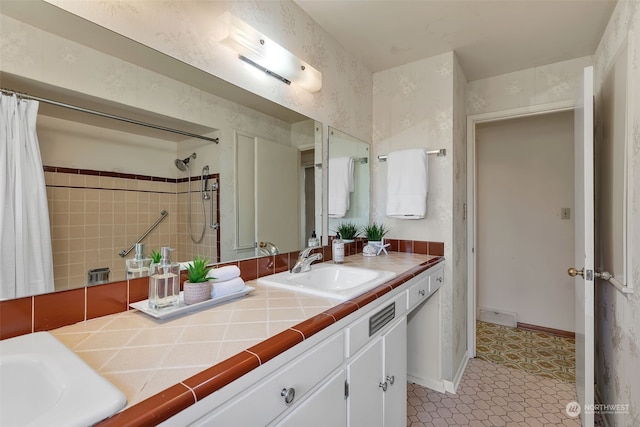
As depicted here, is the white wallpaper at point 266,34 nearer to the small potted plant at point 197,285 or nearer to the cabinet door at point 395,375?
the small potted plant at point 197,285

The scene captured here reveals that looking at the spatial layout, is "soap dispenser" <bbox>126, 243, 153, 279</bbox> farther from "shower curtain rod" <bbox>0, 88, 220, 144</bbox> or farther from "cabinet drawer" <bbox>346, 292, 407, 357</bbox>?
"cabinet drawer" <bbox>346, 292, 407, 357</bbox>

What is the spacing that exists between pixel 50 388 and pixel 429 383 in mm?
2098

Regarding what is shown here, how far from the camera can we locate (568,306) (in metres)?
2.81

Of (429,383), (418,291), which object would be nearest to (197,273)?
(418,291)

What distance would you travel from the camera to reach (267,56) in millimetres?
1411

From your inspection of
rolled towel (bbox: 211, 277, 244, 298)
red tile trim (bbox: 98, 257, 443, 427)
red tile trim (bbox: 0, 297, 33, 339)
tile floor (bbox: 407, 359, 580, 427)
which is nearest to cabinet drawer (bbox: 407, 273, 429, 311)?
red tile trim (bbox: 98, 257, 443, 427)

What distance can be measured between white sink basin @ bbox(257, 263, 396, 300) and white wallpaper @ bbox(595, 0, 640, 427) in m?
0.96

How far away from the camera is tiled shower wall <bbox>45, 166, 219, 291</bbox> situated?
85 centimetres

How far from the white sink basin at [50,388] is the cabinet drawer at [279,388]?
18cm

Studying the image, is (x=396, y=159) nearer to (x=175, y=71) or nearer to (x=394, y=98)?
(x=394, y=98)

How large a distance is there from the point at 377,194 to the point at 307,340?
1705 mm

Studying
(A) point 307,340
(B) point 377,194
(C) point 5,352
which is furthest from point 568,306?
(C) point 5,352

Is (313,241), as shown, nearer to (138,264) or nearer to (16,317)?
(138,264)

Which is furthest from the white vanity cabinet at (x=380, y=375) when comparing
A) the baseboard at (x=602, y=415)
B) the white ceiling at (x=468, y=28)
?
the white ceiling at (x=468, y=28)
